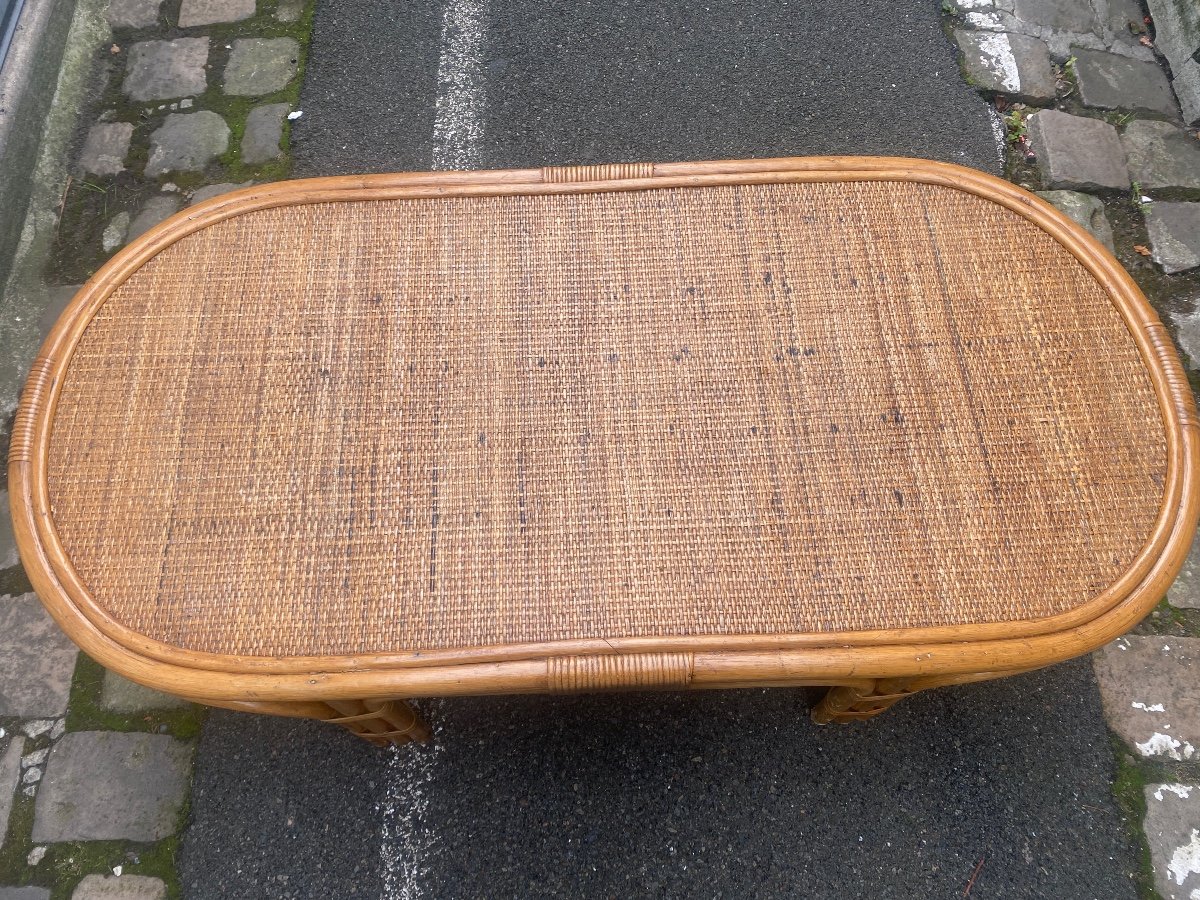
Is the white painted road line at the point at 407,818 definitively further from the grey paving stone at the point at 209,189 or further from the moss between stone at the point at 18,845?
the grey paving stone at the point at 209,189

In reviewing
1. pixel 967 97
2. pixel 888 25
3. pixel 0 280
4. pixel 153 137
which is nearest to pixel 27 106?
pixel 153 137

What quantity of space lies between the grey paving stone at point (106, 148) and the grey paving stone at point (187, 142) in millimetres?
104

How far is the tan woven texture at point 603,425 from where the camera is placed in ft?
4.51

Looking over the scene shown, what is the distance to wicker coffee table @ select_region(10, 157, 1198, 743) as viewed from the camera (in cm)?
135

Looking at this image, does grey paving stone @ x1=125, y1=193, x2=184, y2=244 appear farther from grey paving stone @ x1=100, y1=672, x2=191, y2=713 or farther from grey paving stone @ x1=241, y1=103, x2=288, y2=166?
grey paving stone @ x1=100, y1=672, x2=191, y2=713

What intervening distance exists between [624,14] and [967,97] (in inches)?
52.0

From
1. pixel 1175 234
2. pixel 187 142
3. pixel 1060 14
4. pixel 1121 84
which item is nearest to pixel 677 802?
pixel 1175 234

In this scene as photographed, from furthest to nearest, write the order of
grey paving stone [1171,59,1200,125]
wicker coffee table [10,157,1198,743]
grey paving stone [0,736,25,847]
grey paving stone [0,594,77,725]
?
grey paving stone [1171,59,1200,125], grey paving stone [0,594,77,725], grey paving stone [0,736,25,847], wicker coffee table [10,157,1198,743]

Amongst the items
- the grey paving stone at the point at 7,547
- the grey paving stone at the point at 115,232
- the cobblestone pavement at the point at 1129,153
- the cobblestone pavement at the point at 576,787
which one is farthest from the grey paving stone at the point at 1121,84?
the grey paving stone at the point at 7,547

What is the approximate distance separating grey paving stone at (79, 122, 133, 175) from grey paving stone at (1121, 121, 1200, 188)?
11.6ft

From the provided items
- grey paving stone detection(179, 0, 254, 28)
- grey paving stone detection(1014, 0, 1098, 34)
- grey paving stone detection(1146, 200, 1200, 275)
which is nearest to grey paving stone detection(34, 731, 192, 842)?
grey paving stone detection(179, 0, 254, 28)

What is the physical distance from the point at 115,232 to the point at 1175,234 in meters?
3.58

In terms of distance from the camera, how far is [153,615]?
54.1 inches

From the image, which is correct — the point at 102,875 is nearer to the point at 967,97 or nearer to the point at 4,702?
the point at 4,702
